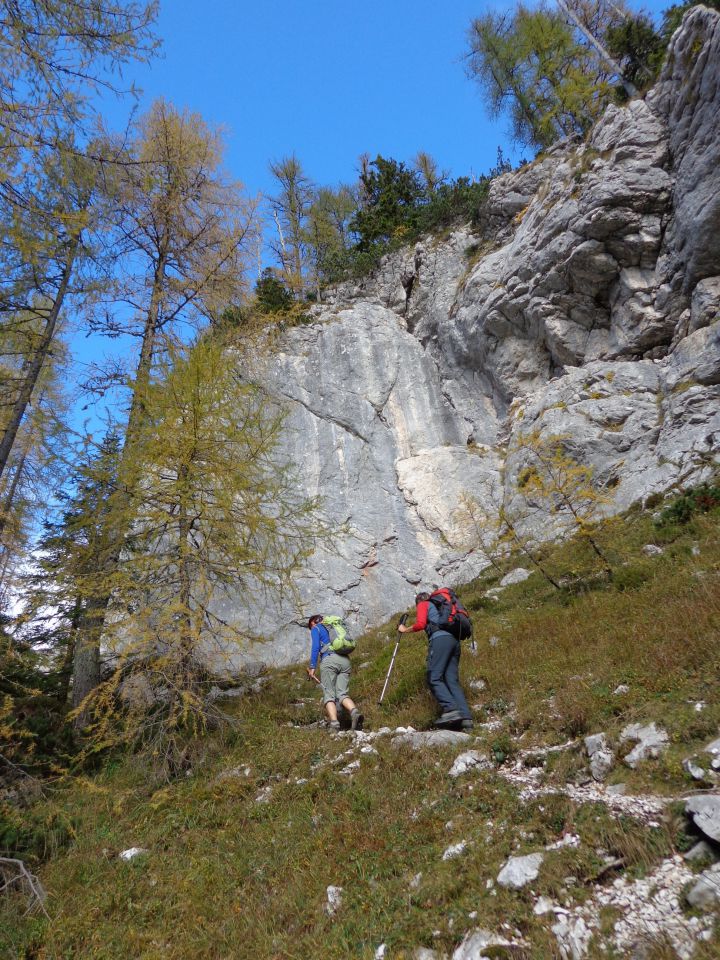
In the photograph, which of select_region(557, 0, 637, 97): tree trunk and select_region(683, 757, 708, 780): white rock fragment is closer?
select_region(683, 757, 708, 780): white rock fragment

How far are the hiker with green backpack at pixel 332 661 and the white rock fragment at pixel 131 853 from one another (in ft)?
9.77

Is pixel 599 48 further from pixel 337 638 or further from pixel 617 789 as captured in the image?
pixel 617 789

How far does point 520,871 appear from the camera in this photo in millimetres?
3537

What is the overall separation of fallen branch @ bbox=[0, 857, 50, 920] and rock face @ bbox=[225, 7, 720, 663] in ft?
25.8

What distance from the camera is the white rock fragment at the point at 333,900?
13.0ft

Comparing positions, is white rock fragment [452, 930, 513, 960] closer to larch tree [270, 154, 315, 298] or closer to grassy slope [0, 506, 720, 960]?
grassy slope [0, 506, 720, 960]

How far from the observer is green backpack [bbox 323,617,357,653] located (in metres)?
8.43

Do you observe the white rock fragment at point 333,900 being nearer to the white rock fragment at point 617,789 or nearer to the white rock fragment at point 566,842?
the white rock fragment at point 566,842

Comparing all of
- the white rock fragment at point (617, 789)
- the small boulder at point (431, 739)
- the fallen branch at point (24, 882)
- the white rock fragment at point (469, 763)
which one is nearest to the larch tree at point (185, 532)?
the fallen branch at point (24, 882)

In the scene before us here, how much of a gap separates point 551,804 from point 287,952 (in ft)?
7.01


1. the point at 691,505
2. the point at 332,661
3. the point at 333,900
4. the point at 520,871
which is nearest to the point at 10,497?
the point at 332,661

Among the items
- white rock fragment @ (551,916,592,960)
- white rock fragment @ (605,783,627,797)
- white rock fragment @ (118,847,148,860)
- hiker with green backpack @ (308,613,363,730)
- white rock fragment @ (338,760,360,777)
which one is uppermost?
hiker with green backpack @ (308,613,363,730)

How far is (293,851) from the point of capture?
15.9 feet

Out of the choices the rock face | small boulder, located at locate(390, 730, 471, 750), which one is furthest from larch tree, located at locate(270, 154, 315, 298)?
small boulder, located at locate(390, 730, 471, 750)
